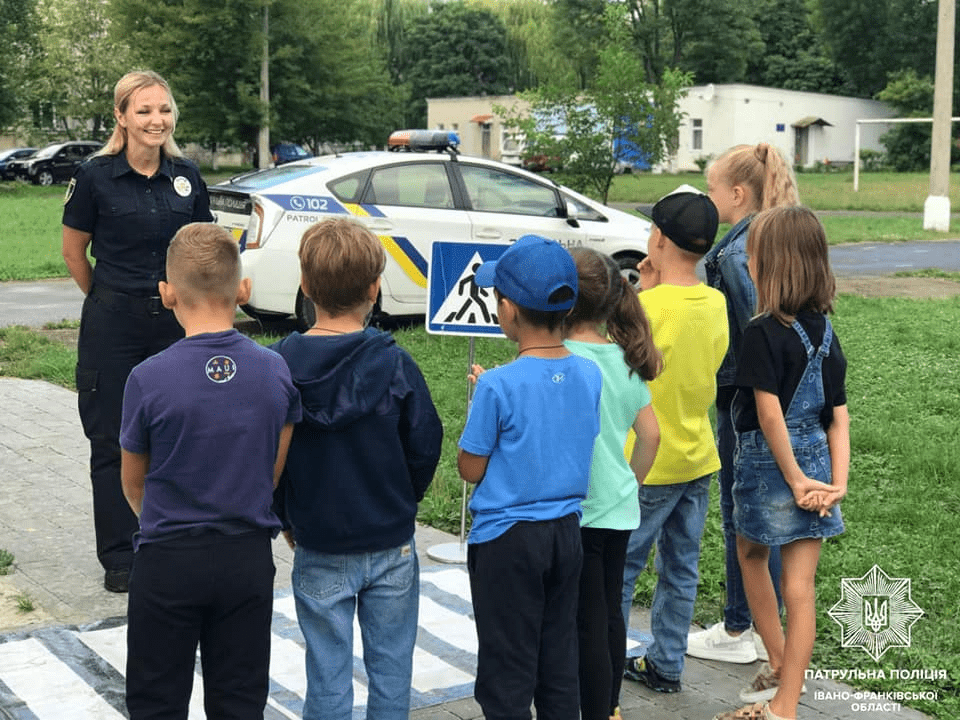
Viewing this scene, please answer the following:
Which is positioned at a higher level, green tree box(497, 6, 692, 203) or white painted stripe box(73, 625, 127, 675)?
green tree box(497, 6, 692, 203)

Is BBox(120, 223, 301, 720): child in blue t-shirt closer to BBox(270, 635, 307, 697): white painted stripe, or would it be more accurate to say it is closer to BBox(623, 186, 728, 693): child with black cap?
BBox(270, 635, 307, 697): white painted stripe

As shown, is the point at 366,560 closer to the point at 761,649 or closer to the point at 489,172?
the point at 761,649

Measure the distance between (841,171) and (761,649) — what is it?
228ft

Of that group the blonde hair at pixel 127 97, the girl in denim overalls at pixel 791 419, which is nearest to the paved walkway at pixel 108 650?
the girl in denim overalls at pixel 791 419

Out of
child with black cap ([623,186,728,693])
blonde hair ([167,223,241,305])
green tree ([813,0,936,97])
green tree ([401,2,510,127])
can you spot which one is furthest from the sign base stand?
green tree ([401,2,510,127])

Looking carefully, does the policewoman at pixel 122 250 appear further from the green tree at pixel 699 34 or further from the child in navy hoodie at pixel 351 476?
the green tree at pixel 699 34

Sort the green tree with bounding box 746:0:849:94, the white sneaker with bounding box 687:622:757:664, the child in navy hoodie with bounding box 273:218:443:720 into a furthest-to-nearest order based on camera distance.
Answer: the green tree with bounding box 746:0:849:94 → the white sneaker with bounding box 687:622:757:664 → the child in navy hoodie with bounding box 273:218:443:720

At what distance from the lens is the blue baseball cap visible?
3.48m

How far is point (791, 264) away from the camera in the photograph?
391cm

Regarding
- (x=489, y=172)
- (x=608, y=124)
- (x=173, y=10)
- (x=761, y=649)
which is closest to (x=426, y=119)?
(x=173, y=10)

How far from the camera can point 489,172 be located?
12367 mm

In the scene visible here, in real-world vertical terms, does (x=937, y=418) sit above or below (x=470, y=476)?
below

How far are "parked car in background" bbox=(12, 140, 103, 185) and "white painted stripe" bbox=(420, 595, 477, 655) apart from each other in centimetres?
4497

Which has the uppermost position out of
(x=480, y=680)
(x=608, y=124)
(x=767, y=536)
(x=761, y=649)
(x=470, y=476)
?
(x=608, y=124)
